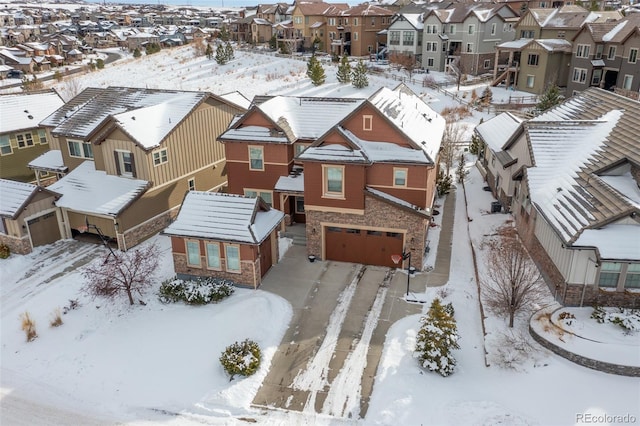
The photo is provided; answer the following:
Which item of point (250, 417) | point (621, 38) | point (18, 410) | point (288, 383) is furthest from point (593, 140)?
point (621, 38)

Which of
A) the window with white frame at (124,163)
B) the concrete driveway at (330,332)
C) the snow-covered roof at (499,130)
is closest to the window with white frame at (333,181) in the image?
the concrete driveway at (330,332)

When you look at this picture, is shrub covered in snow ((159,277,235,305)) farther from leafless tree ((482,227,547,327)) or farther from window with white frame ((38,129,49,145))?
window with white frame ((38,129,49,145))

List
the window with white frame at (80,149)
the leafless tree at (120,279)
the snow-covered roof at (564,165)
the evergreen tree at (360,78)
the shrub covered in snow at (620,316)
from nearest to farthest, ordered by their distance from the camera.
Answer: the shrub covered in snow at (620,316)
the snow-covered roof at (564,165)
the leafless tree at (120,279)
the window with white frame at (80,149)
the evergreen tree at (360,78)

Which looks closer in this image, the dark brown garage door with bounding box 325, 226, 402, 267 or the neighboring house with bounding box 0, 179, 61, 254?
the dark brown garage door with bounding box 325, 226, 402, 267

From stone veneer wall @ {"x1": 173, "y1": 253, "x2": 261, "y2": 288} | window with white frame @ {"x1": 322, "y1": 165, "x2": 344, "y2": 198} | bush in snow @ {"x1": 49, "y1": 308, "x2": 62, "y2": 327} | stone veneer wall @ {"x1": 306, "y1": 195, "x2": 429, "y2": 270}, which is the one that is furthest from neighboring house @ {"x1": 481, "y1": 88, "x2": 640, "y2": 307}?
bush in snow @ {"x1": 49, "y1": 308, "x2": 62, "y2": 327}

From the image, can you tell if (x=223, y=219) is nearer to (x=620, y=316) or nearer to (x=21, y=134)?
(x=620, y=316)

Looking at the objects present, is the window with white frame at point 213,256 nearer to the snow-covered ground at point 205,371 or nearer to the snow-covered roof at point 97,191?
the snow-covered ground at point 205,371

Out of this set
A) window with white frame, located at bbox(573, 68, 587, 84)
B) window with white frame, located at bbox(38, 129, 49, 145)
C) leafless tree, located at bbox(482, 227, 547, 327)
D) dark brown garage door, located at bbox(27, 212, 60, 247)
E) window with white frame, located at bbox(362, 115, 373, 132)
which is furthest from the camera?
window with white frame, located at bbox(573, 68, 587, 84)
